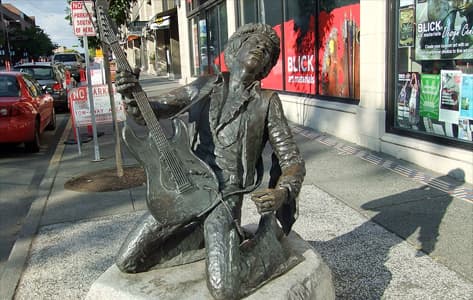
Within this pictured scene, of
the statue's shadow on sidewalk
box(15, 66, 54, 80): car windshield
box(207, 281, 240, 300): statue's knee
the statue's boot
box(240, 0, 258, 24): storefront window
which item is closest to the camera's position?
box(207, 281, 240, 300): statue's knee

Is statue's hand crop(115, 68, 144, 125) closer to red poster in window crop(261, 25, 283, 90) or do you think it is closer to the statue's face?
the statue's face

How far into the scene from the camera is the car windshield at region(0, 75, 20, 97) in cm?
931

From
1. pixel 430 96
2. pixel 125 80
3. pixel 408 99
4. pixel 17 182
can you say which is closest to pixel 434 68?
pixel 430 96

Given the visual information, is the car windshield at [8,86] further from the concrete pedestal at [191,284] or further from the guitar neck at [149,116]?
the guitar neck at [149,116]

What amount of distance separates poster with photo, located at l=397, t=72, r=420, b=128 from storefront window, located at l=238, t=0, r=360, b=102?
51.0 inches

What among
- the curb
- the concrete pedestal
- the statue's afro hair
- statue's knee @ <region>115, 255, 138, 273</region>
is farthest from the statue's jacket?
the curb

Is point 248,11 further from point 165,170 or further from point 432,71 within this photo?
point 165,170

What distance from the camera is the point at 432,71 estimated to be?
653 cm

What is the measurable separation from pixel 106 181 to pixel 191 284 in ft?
14.4

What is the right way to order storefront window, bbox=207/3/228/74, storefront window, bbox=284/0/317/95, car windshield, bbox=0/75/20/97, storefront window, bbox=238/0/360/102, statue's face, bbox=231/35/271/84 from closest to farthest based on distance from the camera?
statue's face, bbox=231/35/271/84
storefront window, bbox=238/0/360/102
car windshield, bbox=0/75/20/97
storefront window, bbox=284/0/317/95
storefront window, bbox=207/3/228/74

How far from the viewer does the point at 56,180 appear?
23.1 feet

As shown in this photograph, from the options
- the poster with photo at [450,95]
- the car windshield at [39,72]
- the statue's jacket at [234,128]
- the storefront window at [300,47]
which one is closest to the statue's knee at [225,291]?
the statue's jacket at [234,128]

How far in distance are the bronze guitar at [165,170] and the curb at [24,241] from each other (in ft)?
6.00

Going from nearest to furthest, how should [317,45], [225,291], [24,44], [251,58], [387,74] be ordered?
[225,291]
[251,58]
[387,74]
[317,45]
[24,44]
